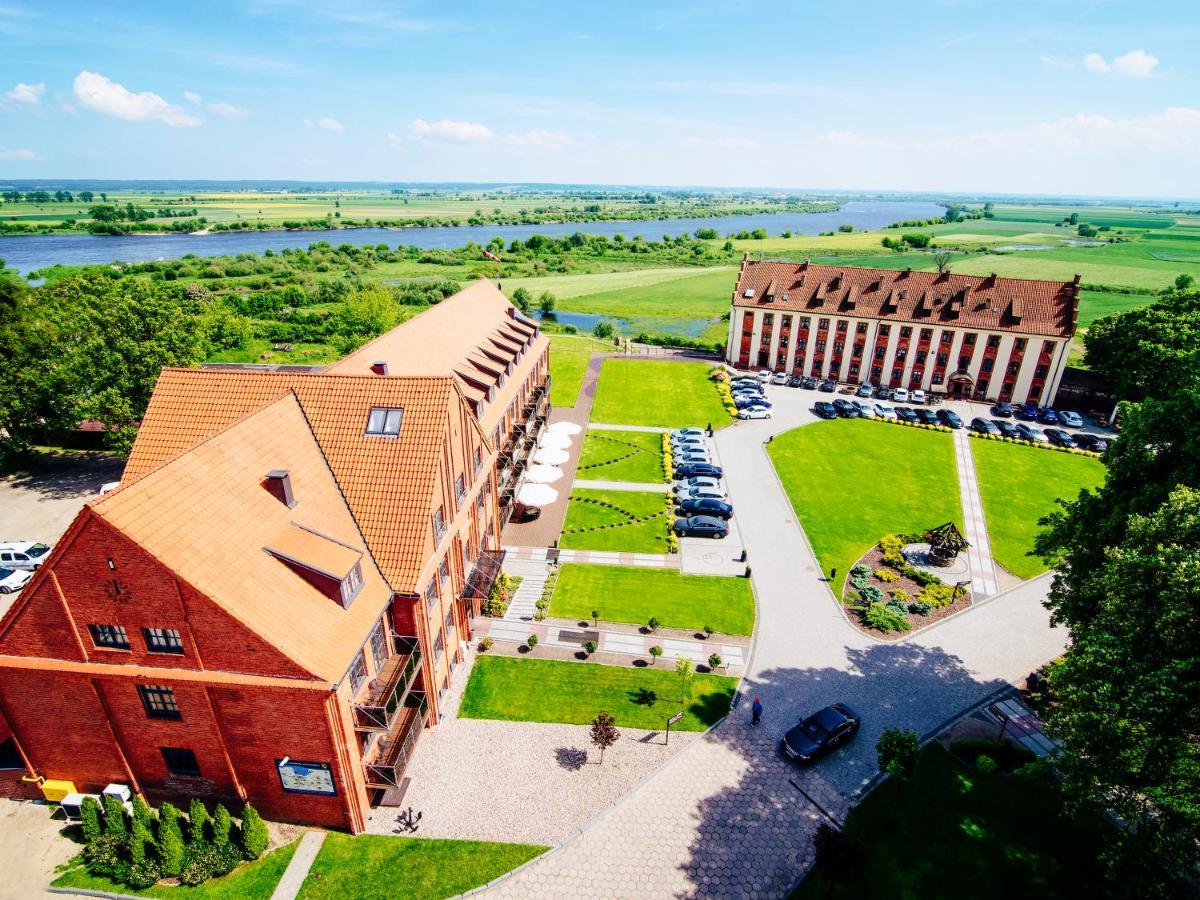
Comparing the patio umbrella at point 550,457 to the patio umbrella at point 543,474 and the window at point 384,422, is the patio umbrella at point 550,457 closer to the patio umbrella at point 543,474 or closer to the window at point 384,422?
the patio umbrella at point 543,474

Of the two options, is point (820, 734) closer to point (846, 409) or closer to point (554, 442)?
point (554, 442)

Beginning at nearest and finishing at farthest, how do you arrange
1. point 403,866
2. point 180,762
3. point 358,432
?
point 403,866, point 180,762, point 358,432

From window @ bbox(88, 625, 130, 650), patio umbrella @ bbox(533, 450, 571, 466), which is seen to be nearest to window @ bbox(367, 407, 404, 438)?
window @ bbox(88, 625, 130, 650)

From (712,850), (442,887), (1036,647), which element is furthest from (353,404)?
(1036,647)

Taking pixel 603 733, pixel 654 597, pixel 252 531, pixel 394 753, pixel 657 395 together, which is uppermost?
pixel 252 531

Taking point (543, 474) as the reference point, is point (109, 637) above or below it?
above

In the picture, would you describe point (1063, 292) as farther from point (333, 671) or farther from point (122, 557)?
point (122, 557)

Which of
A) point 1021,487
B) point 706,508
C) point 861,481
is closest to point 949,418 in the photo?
point 1021,487
